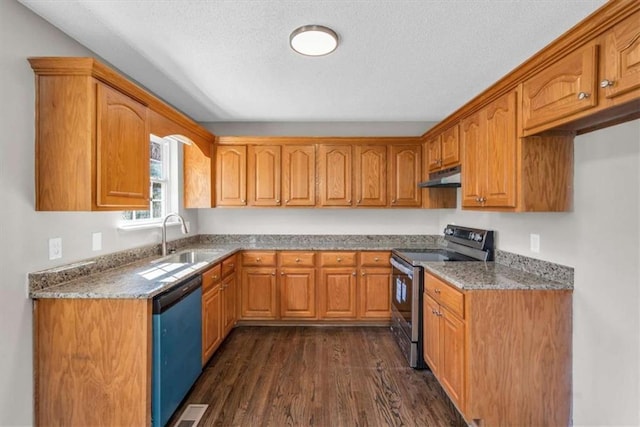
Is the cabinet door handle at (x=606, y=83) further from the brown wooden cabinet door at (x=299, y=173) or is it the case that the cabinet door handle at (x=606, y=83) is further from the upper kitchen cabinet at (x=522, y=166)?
the brown wooden cabinet door at (x=299, y=173)

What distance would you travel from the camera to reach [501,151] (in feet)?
6.87

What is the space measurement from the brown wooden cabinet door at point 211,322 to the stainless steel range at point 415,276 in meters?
1.73

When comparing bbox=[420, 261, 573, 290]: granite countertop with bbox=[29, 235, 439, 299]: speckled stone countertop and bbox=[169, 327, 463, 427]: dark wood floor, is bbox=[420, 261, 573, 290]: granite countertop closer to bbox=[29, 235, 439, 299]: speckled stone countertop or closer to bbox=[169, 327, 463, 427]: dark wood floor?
bbox=[169, 327, 463, 427]: dark wood floor

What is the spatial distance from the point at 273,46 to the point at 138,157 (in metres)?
1.18

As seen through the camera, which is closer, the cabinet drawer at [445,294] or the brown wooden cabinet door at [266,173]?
the cabinet drawer at [445,294]

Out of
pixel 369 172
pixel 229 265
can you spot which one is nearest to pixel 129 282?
pixel 229 265

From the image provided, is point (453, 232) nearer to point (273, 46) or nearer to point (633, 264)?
point (633, 264)

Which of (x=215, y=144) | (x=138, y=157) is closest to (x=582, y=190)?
(x=138, y=157)

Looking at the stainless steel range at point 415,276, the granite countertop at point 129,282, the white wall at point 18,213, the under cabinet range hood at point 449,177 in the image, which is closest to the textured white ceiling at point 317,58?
the white wall at point 18,213

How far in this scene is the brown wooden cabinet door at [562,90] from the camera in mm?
1433

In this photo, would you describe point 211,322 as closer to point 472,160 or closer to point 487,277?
point 487,277

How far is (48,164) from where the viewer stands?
5.65 ft

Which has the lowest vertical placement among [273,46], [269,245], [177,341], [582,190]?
[177,341]

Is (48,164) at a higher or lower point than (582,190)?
higher
